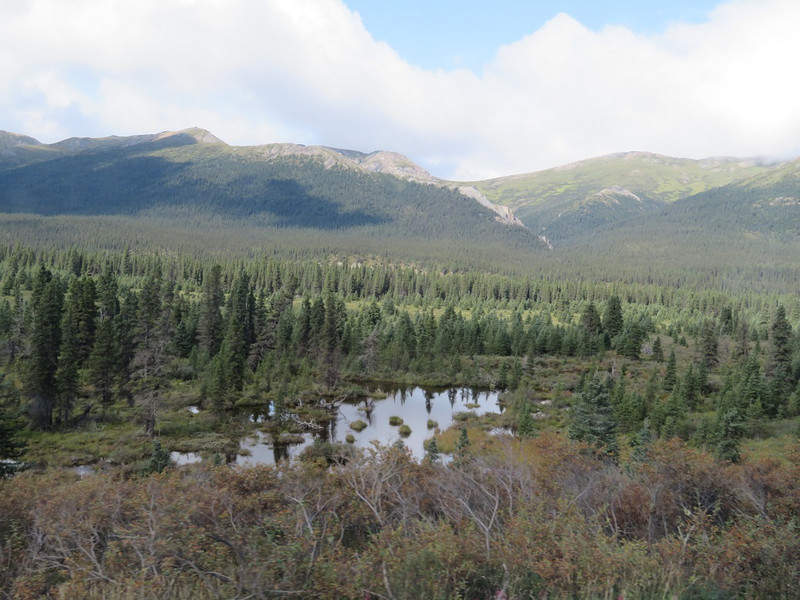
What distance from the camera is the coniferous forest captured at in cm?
961

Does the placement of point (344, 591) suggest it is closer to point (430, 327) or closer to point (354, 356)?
point (354, 356)

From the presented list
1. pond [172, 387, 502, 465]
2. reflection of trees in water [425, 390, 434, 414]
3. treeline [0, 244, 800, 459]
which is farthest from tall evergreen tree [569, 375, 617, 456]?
reflection of trees in water [425, 390, 434, 414]

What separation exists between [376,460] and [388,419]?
118ft

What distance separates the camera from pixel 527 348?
84625 mm

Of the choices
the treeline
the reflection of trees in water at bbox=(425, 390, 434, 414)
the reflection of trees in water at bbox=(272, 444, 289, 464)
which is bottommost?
the reflection of trees in water at bbox=(425, 390, 434, 414)

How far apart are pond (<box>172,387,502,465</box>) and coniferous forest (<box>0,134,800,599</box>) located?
0.83 m

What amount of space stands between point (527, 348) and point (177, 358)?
187 feet

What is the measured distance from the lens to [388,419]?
5331cm

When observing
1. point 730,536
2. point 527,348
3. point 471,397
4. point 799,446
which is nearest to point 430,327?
point 527,348

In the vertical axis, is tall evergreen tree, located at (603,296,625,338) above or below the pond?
above

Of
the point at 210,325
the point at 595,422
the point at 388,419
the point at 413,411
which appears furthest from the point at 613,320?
the point at 210,325

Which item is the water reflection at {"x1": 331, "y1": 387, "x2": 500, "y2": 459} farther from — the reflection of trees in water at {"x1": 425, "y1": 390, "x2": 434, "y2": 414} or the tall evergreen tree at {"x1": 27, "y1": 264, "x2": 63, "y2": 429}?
the tall evergreen tree at {"x1": 27, "y1": 264, "x2": 63, "y2": 429}

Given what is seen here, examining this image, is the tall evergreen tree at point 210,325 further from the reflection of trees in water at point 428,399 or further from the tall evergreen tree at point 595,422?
the tall evergreen tree at point 595,422

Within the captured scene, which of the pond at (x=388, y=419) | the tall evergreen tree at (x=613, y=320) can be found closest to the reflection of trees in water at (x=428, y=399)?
the pond at (x=388, y=419)
